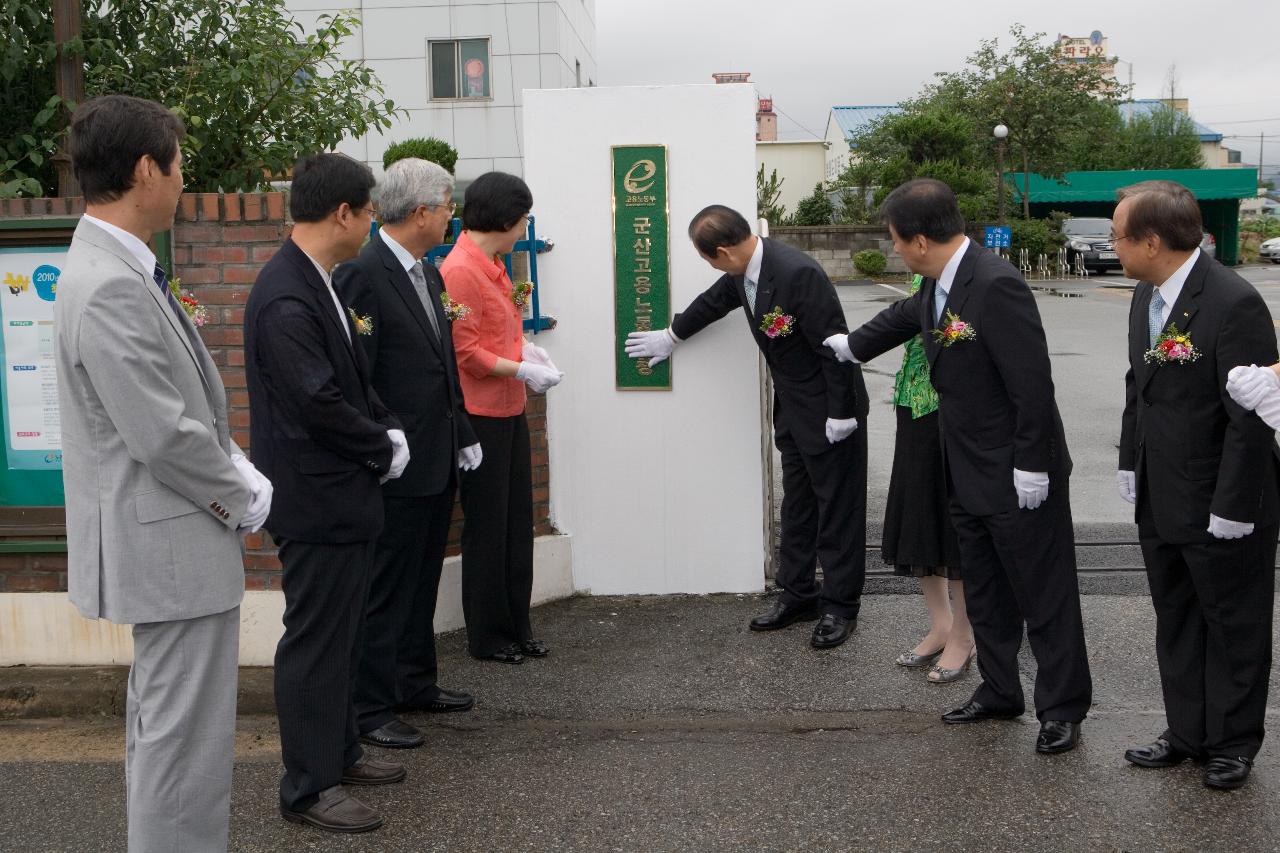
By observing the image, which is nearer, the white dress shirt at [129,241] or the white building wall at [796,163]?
the white dress shirt at [129,241]

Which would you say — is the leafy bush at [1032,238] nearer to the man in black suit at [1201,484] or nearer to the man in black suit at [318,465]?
the man in black suit at [1201,484]

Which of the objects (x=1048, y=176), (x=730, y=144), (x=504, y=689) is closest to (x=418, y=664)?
(x=504, y=689)

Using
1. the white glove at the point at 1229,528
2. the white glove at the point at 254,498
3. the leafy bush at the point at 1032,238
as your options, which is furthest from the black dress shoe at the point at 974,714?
the leafy bush at the point at 1032,238

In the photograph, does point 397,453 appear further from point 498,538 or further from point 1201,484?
point 1201,484

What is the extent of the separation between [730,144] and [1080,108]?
35.6 metres

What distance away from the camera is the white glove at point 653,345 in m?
5.84

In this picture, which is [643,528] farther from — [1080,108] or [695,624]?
[1080,108]

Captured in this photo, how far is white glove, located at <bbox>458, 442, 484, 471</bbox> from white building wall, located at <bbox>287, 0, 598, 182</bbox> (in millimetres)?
23299

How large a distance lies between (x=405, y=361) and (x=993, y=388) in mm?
2015

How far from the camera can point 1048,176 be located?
38.5 m

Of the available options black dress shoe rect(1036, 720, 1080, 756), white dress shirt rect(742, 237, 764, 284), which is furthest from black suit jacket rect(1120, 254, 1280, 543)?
white dress shirt rect(742, 237, 764, 284)

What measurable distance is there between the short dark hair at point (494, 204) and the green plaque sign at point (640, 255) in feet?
3.12

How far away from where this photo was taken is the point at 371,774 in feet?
13.2

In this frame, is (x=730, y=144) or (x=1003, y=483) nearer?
(x=1003, y=483)
